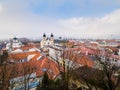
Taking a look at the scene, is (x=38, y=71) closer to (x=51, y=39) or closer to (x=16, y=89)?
(x=16, y=89)

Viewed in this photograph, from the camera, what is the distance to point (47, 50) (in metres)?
73.9

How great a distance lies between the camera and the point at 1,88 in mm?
15367

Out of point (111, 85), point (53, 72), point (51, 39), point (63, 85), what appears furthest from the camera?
point (51, 39)

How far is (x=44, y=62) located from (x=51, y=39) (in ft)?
167

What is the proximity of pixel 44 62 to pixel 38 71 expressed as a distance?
4.68 meters

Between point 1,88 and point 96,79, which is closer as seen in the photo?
point 1,88

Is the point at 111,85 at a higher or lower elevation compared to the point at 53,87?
higher

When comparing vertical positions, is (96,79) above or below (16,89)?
above

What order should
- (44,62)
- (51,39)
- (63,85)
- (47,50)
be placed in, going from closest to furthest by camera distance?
(63,85) → (44,62) → (47,50) → (51,39)

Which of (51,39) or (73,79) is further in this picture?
(51,39)

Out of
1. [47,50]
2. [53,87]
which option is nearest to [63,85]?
[53,87]

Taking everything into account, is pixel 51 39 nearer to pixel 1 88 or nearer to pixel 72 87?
pixel 72 87

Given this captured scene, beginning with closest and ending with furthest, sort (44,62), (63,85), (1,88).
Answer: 1. (1,88)
2. (63,85)
3. (44,62)

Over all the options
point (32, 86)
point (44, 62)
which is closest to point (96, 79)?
point (32, 86)
